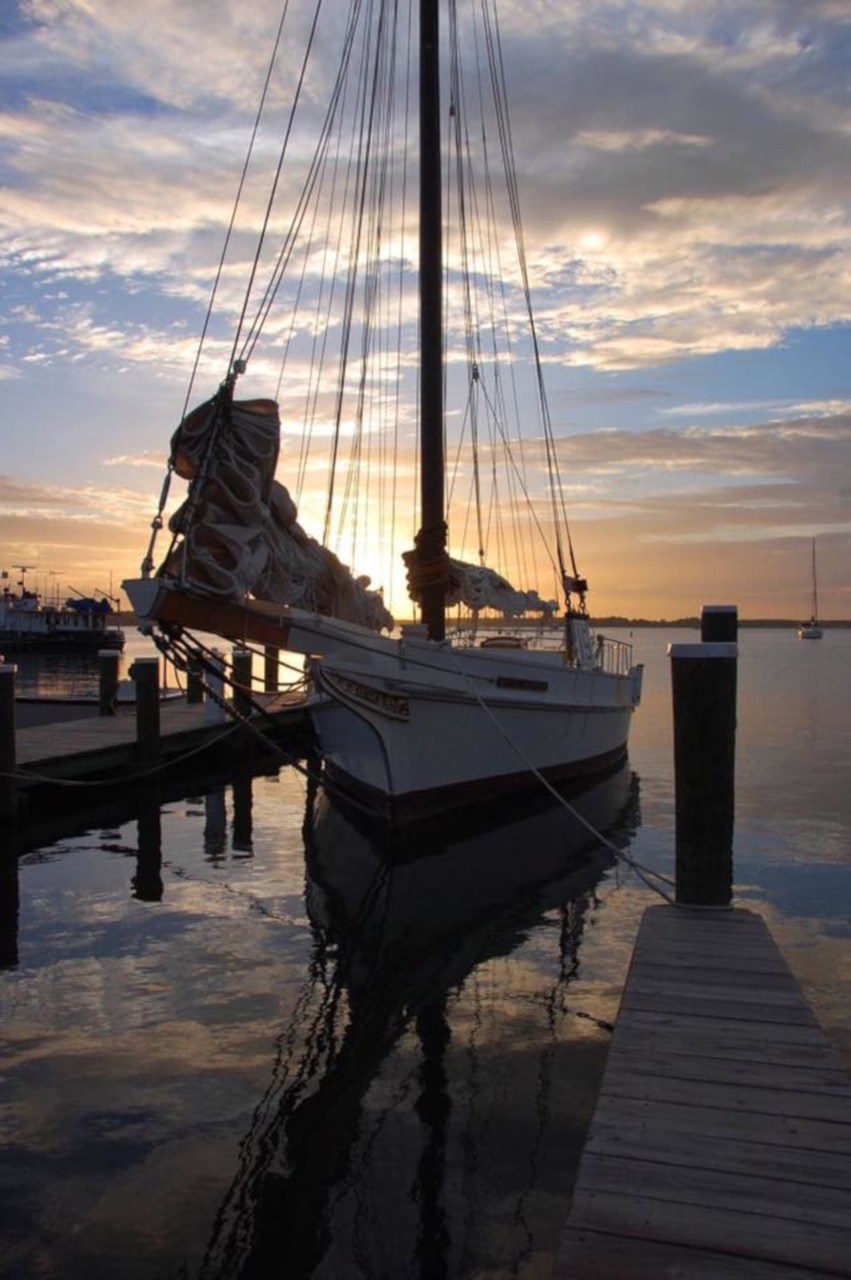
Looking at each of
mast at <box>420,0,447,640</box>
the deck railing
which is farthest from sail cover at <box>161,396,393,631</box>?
the deck railing

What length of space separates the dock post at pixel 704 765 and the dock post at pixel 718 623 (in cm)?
99

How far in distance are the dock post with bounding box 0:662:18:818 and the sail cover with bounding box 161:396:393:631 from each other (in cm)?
405

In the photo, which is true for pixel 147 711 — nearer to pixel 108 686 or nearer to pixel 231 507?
pixel 108 686

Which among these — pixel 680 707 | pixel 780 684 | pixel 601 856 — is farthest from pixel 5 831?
pixel 780 684

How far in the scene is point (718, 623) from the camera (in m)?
8.77

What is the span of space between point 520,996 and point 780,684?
63.9 m

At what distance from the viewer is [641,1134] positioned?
438cm

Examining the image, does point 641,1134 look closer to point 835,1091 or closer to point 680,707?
point 835,1091

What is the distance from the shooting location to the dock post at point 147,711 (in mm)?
18484

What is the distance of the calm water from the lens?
17.6 ft

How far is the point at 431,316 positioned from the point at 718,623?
10311mm

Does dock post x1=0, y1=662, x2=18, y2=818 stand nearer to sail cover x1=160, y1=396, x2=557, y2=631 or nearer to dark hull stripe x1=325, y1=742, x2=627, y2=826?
sail cover x1=160, y1=396, x2=557, y2=631

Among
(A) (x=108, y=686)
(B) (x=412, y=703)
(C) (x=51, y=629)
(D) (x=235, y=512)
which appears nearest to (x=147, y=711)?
(A) (x=108, y=686)

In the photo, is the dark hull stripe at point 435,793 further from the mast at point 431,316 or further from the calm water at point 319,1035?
the mast at point 431,316
